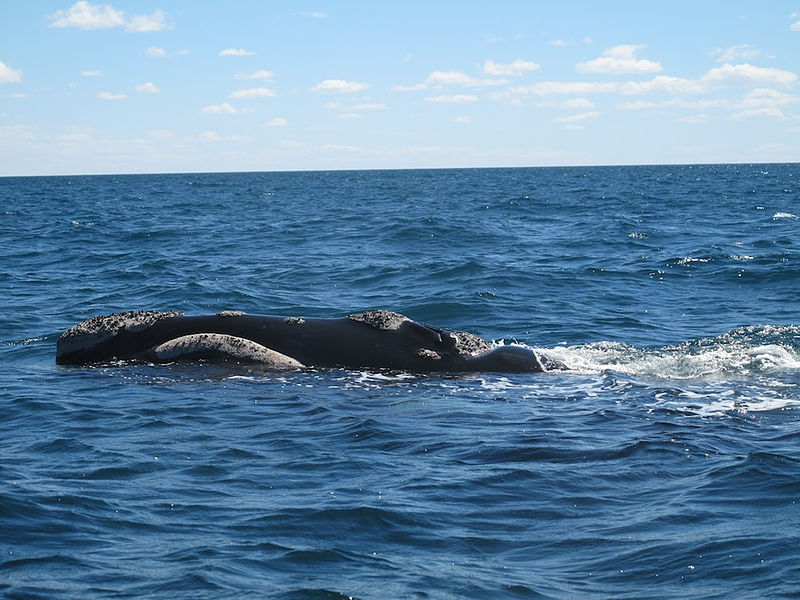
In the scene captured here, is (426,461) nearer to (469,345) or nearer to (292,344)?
(469,345)

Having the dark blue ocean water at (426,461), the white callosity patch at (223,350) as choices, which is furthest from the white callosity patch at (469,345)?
the white callosity patch at (223,350)

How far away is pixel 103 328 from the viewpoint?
15.1m

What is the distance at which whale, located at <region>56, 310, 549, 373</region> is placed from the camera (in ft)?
46.9

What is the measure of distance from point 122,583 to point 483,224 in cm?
3866

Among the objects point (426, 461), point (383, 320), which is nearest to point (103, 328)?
point (383, 320)

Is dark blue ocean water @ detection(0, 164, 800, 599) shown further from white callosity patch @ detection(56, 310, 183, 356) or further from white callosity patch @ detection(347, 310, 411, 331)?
white callosity patch @ detection(347, 310, 411, 331)

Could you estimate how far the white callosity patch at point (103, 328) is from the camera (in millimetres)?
15039

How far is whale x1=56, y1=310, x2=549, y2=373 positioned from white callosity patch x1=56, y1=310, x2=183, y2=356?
Answer: 15mm

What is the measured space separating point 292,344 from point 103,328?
2.98 metres

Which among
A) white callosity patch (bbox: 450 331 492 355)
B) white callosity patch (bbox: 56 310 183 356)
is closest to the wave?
white callosity patch (bbox: 450 331 492 355)

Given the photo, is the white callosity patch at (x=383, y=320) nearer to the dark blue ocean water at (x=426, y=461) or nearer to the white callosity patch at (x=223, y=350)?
the dark blue ocean water at (x=426, y=461)

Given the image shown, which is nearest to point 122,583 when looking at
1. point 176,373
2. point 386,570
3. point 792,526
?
point 386,570

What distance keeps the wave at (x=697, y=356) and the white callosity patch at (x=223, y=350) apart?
4070 millimetres

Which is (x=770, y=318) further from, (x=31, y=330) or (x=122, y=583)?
(x=122, y=583)
